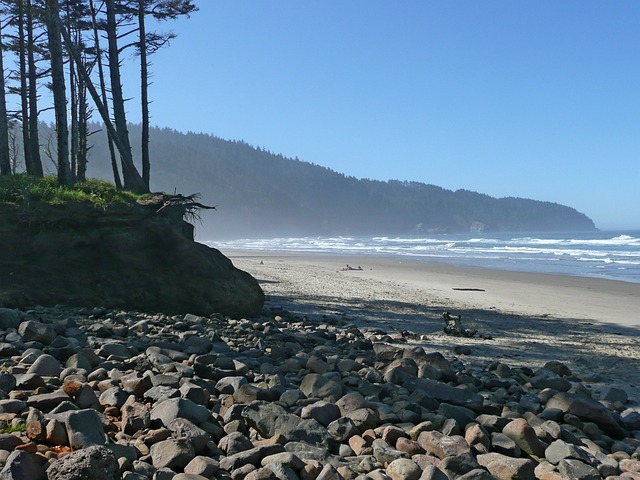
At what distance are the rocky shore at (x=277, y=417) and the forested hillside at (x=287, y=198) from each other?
4898 inches

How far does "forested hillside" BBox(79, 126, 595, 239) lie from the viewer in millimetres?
144500

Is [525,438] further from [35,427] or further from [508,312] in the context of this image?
[508,312]

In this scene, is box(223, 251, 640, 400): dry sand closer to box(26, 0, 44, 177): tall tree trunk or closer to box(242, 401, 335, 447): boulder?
box(242, 401, 335, 447): boulder

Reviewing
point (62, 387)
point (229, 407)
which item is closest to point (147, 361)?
point (62, 387)

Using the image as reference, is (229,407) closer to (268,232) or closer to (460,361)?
(460,361)

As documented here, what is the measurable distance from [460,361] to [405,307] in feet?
20.0

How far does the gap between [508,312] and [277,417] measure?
1061 centimetres

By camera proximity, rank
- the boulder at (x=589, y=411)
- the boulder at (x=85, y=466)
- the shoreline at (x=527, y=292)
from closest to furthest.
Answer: the boulder at (x=85, y=466) → the boulder at (x=589, y=411) → the shoreline at (x=527, y=292)

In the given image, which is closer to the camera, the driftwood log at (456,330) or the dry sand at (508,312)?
the dry sand at (508,312)

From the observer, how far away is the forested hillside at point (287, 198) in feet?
474

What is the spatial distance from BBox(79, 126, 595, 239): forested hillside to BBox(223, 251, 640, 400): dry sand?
4401 inches

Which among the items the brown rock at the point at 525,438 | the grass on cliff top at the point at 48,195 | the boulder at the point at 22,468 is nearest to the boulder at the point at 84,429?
the boulder at the point at 22,468

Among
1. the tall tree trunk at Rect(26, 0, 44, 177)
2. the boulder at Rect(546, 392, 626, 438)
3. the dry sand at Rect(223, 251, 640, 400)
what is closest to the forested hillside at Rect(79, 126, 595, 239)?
the tall tree trunk at Rect(26, 0, 44, 177)

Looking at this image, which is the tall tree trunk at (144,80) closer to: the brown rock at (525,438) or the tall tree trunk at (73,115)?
the tall tree trunk at (73,115)
